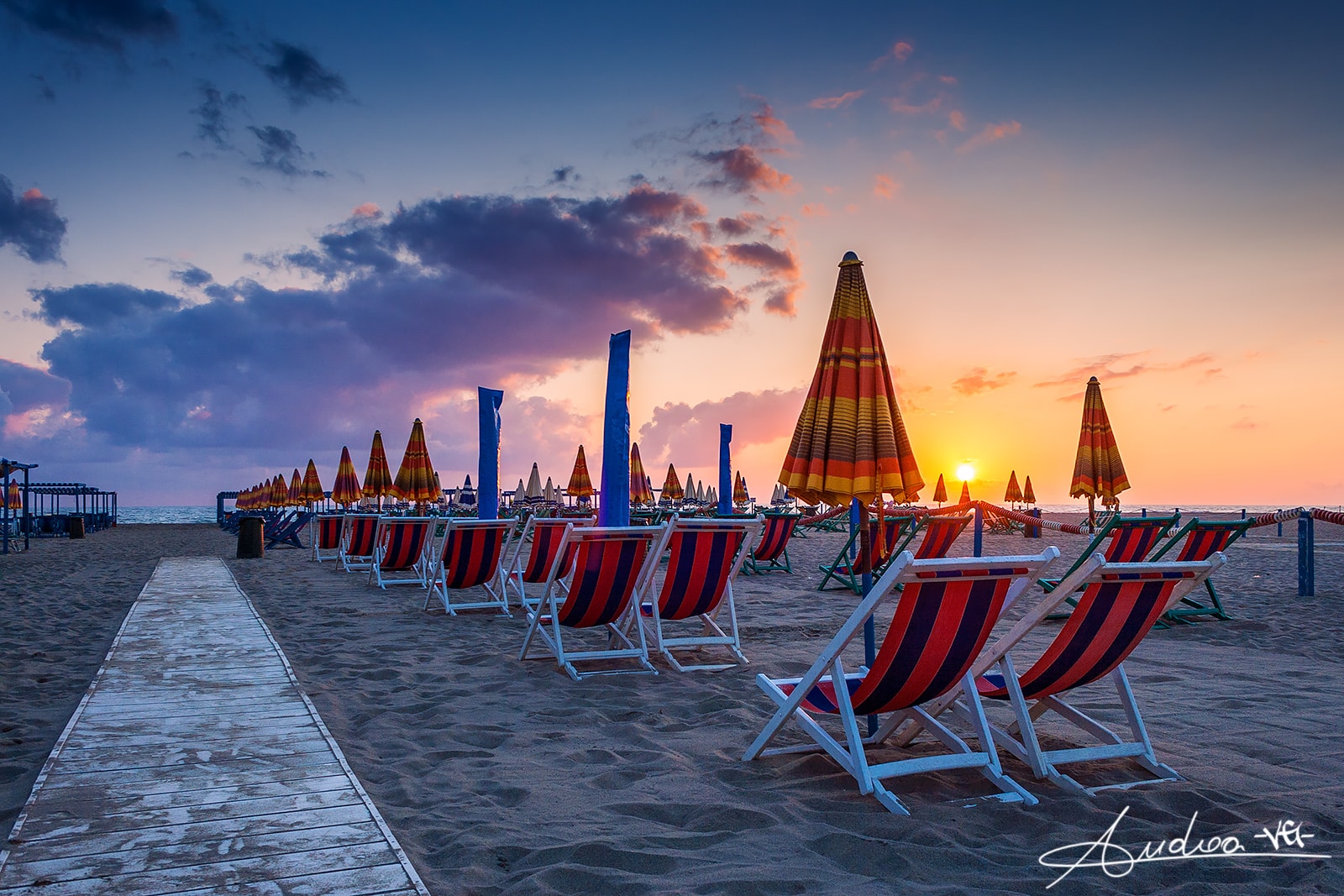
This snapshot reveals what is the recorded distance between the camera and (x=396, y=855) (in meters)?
1.88

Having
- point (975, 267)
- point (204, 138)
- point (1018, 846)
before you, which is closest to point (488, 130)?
point (204, 138)

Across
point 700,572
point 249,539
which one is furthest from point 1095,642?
point 249,539

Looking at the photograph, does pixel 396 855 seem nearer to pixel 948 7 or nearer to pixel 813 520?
pixel 948 7

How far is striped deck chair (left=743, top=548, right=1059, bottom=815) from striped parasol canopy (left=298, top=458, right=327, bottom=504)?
78.2 ft

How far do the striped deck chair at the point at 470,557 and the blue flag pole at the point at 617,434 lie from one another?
5.38ft

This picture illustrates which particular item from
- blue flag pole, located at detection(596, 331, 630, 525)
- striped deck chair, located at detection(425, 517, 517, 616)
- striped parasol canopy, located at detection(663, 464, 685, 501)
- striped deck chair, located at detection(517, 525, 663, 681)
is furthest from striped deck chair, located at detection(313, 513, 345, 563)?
striped parasol canopy, located at detection(663, 464, 685, 501)

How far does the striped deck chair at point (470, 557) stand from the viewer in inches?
265

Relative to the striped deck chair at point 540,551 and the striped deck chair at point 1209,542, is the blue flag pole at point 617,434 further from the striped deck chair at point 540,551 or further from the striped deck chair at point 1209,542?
the striped deck chair at point 1209,542

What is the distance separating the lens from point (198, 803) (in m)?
2.25

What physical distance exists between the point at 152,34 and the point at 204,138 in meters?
1.64

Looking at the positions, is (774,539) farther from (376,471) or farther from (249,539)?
(376,471)

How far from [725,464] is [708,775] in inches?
459

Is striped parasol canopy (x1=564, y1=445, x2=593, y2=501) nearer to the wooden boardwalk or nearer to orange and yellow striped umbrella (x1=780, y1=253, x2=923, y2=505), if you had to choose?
the wooden boardwalk

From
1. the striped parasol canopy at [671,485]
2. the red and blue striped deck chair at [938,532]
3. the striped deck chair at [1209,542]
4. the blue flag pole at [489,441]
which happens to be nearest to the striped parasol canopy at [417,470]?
the blue flag pole at [489,441]
